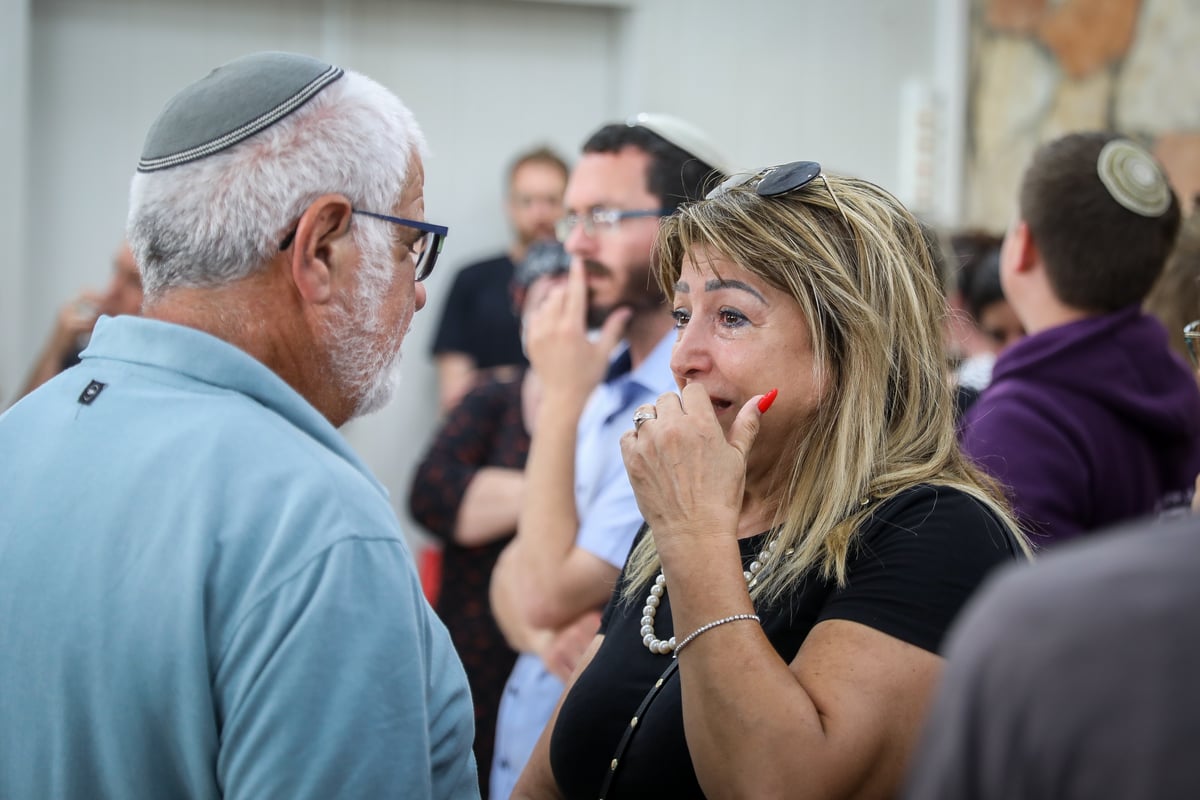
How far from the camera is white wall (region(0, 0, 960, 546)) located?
15.2 feet

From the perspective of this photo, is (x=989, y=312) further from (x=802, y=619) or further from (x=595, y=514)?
(x=802, y=619)

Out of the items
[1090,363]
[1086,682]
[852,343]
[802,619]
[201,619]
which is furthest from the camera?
[1090,363]

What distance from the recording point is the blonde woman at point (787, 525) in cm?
132

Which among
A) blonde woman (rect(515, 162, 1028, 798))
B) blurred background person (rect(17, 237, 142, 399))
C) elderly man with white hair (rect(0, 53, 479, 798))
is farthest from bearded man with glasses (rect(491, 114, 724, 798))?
blurred background person (rect(17, 237, 142, 399))

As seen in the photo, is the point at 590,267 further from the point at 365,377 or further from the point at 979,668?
the point at 979,668

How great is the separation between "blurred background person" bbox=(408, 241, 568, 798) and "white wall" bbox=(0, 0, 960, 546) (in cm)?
202

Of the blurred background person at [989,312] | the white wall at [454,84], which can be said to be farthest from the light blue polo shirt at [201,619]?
the white wall at [454,84]

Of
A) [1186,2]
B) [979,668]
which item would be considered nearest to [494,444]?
[979,668]

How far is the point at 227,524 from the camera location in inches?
44.9

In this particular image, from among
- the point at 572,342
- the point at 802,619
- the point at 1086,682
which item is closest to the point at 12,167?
the point at 572,342

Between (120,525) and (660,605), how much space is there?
736 millimetres

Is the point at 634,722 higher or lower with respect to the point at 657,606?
lower

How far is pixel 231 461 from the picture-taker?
1.17m

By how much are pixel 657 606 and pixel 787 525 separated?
8.5 inches
